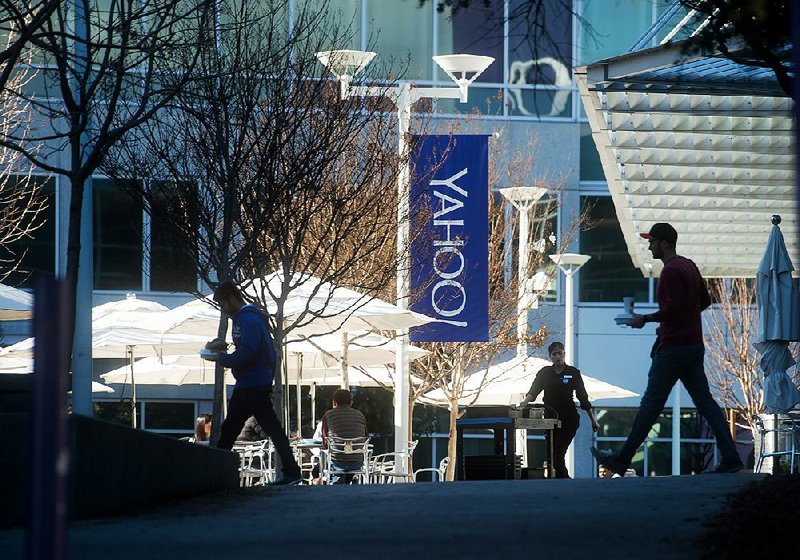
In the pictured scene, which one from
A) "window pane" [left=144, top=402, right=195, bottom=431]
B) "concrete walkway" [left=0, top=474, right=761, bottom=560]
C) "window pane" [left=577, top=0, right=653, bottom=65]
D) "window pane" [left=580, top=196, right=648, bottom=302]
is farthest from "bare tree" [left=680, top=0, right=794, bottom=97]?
"window pane" [left=580, top=196, right=648, bottom=302]

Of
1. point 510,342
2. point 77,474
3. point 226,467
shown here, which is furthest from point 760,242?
point 77,474

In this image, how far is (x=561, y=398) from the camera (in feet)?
52.5

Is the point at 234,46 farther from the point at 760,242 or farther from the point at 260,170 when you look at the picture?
the point at 760,242

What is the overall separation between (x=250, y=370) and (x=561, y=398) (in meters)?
5.13

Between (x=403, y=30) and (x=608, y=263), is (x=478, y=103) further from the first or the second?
(x=608, y=263)

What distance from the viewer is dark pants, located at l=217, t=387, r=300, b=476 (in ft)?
38.7

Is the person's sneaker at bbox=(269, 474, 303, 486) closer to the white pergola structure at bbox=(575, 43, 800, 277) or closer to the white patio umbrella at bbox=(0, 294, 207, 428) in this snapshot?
the white pergola structure at bbox=(575, 43, 800, 277)

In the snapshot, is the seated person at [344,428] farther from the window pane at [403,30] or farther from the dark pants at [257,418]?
the window pane at [403,30]

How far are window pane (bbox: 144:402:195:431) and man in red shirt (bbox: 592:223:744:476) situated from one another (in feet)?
78.5

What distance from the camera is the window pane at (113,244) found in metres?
33.0

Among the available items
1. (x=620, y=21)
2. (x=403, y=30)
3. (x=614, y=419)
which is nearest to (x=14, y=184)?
(x=403, y=30)

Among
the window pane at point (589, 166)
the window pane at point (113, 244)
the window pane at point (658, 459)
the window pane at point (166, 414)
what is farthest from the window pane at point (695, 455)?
the window pane at point (113, 244)

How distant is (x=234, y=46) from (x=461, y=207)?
15.6 feet

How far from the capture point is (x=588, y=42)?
30516 mm
